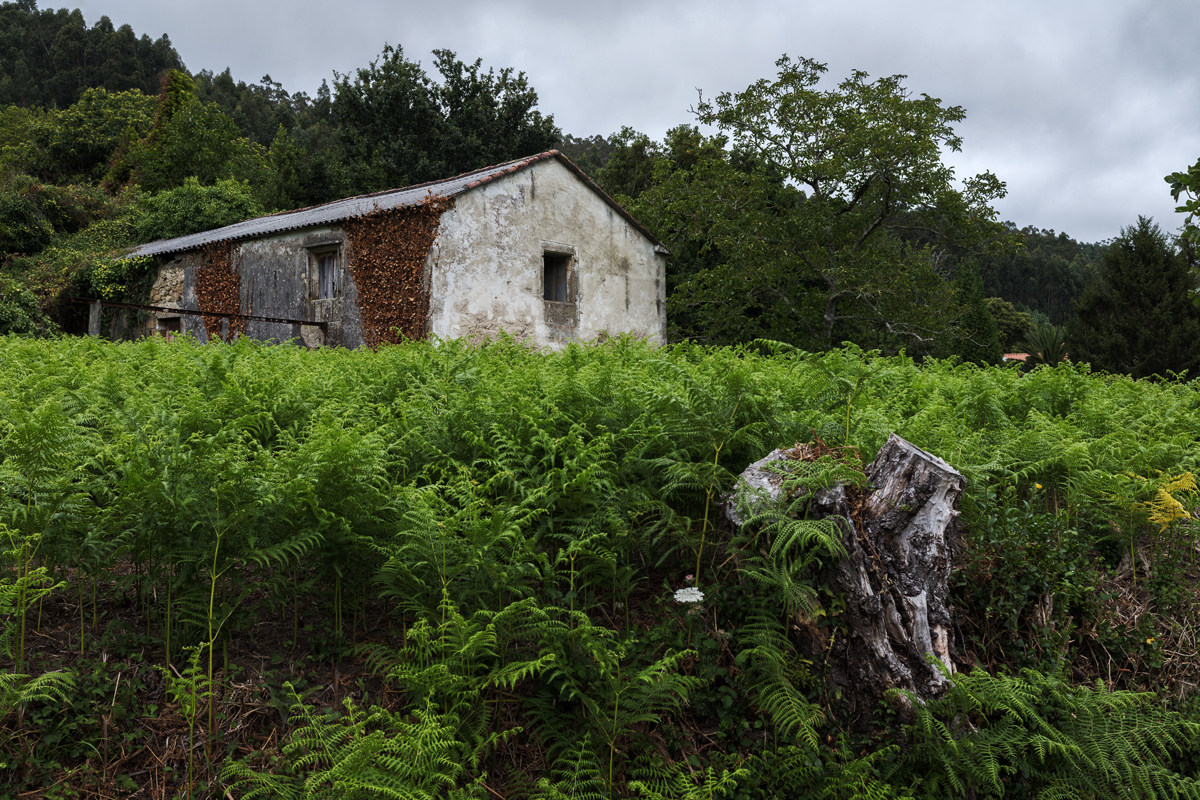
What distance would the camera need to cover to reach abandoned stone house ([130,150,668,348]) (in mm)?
16078

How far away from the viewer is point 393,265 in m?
16.3

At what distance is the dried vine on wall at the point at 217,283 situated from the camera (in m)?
19.2

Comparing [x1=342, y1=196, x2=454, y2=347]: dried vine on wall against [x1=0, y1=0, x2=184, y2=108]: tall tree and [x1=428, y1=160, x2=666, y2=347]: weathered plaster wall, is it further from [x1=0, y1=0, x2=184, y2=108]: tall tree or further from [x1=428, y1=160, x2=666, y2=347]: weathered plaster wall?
[x1=0, y1=0, x2=184, y2=108]: tall tree

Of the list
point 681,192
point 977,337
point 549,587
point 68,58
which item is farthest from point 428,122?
point 68,58

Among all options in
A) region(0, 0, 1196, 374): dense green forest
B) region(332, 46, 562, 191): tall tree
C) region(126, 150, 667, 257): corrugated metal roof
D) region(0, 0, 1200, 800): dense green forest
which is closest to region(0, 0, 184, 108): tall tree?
region(0, 0, 1196, 374): dense green forest

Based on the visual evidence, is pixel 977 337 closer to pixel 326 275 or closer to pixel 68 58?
pixel 326 275

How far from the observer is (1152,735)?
10.8 feet

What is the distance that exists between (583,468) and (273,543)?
4.85 ft

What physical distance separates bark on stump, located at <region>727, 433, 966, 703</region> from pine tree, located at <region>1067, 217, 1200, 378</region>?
84.3ft

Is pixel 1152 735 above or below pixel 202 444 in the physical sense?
below

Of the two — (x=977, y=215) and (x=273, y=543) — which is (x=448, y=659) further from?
(x=977, y=215)

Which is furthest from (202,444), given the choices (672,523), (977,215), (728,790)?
(977,215)

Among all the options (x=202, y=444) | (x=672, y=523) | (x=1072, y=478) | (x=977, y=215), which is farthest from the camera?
(x=977, y=215)

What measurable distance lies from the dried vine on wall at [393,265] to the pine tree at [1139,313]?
22.3 m
